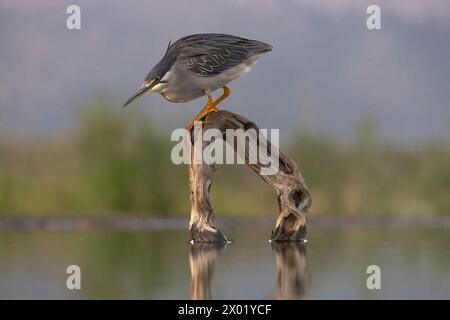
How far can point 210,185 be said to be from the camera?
579cm

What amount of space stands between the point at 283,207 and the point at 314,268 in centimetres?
119

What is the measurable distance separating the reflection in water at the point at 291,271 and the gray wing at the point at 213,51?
1.47m

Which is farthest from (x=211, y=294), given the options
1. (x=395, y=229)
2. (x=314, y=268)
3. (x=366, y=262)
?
(x=395, y=229)

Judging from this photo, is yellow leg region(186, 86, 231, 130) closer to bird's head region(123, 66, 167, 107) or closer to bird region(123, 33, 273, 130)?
bird region(123, 33, 273, 130)

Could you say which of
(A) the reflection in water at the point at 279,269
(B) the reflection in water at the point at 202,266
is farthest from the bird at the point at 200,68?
(A) the reflection in water at the point at 279,269

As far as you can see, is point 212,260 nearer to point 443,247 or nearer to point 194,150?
point 194,150

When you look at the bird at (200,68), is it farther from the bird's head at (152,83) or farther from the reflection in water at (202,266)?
the reflection in water at (202,266)

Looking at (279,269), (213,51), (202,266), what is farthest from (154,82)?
(279,269)

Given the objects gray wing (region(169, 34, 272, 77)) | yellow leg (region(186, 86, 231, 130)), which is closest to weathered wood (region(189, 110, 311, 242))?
yellow leg (region(186, 86, 231, 130))

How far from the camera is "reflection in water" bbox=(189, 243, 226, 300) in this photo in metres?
3.86

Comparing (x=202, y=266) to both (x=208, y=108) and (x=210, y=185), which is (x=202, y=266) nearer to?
(x=210, y=185)

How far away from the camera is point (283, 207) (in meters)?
5.85

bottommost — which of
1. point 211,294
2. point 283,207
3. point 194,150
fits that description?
point 211,294

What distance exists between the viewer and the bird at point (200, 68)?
574 cm
